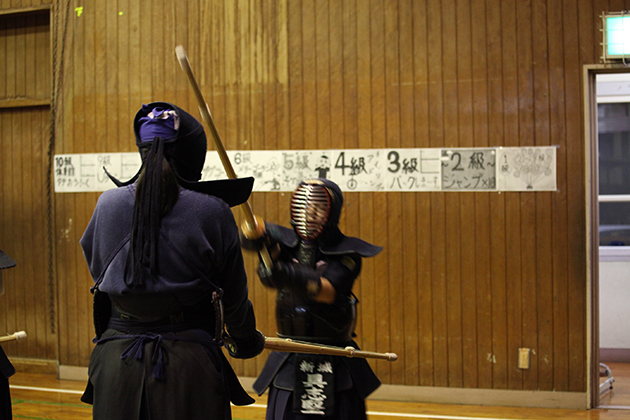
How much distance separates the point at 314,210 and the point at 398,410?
214 cm

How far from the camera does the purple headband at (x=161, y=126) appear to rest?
1511mm

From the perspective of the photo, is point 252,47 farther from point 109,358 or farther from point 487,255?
point 109,358

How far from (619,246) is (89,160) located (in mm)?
4794

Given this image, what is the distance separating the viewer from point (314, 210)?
→ 92.0 inches

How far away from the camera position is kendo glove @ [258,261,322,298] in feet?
6.93

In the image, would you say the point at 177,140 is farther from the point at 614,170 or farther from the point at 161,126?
the point at 614,170

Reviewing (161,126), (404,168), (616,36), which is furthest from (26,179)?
(616,36)

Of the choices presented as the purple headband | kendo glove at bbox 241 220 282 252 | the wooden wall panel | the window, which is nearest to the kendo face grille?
kendo glove at bbox 241 220 282 252

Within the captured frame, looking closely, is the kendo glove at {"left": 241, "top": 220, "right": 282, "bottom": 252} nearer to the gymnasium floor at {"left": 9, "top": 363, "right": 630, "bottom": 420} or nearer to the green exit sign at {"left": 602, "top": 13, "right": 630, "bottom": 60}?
the gymnasium floor at {"left": 9, "top": 363, "right": 630, "bottom": 420}

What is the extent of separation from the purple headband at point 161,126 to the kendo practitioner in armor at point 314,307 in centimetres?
78

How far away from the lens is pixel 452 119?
4035mm

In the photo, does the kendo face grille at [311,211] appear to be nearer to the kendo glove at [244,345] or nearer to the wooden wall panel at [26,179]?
the kendo glove at [244,345]

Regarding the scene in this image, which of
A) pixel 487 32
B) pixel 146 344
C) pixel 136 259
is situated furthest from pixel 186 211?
pixel 487 32

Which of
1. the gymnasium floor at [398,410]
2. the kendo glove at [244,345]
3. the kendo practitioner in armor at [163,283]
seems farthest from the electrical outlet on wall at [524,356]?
the kendo practitioner in armor at [163,283]
